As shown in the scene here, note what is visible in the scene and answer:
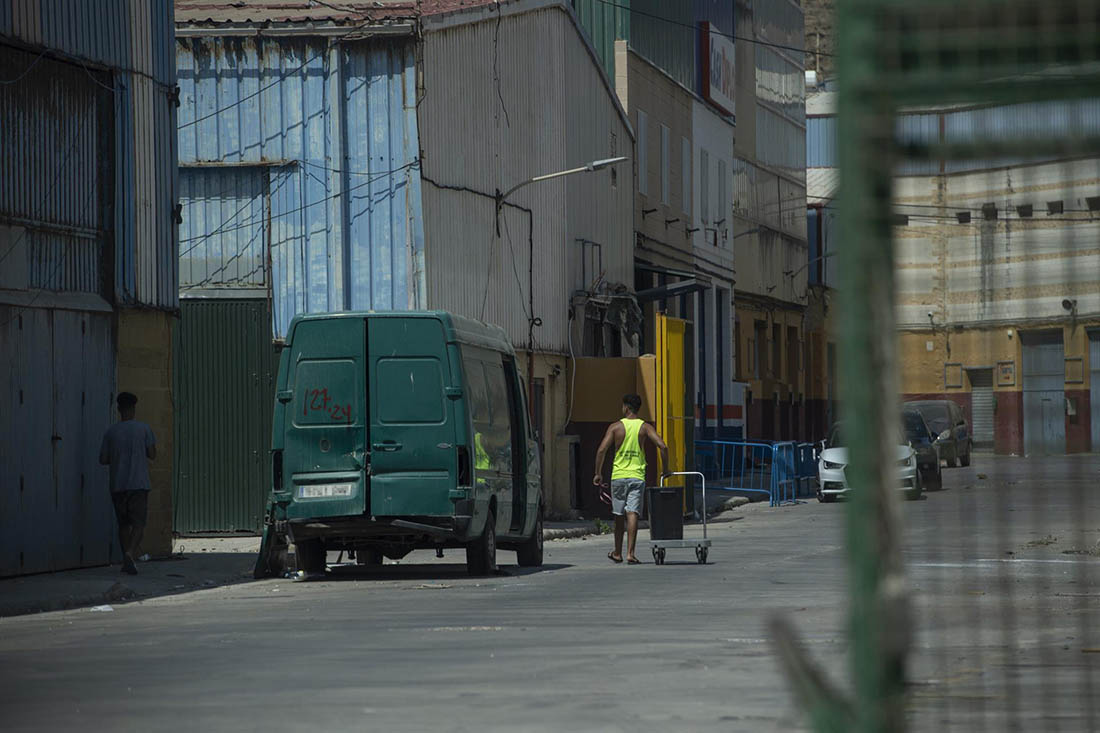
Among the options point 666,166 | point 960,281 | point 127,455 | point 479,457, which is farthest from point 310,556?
point 666,166

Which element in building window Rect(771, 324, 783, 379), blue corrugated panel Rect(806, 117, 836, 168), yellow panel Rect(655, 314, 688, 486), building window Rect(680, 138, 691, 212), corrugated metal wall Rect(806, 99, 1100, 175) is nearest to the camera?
corrugated metal wall Rect(806, 99, 1100, 175)

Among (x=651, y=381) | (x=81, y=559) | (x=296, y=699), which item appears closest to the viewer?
(x=296, y=699)

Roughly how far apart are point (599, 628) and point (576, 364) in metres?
20.8

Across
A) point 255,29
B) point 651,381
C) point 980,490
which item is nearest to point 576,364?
point 651,381

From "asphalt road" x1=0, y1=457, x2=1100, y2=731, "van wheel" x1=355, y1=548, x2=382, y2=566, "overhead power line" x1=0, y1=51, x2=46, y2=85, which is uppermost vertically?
"overhead power line" x1=0, y1=51, x2=46, y2=85

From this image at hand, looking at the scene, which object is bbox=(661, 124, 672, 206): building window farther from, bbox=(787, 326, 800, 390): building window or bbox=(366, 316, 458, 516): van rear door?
bbox=(366, 316, 458, 516): van rear door

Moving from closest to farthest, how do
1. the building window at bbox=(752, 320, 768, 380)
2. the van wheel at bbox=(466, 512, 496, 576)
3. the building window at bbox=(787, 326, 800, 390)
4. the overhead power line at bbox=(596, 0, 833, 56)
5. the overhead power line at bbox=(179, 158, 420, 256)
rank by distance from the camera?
the van wheel at bbox=(466, 512, 496, 576), the overhead power line at bbox=(179, 158, 420, 256), the overhead power line at bbox=(596, 0, 833, 56), the building window at bbox=(752, 320, 768, 380), the building window at bbox=(787, 326, 800, 390)

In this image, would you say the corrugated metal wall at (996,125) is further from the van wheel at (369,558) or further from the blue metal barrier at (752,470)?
the blue metal barrier at (752,470)

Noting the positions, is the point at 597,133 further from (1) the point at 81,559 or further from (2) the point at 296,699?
(2) the point at 296,699

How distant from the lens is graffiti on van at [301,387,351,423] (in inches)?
755

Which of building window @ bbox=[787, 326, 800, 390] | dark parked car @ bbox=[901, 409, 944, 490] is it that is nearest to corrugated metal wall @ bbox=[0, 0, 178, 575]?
dark parked car @ bbox=[901, 409, 944, 490]

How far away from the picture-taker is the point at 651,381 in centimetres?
3256

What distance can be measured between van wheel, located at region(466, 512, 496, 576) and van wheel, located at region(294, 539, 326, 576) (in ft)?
5.38

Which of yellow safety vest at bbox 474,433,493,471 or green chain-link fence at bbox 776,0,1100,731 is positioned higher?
green chain-link fence at bbox 776,0,1100,731
